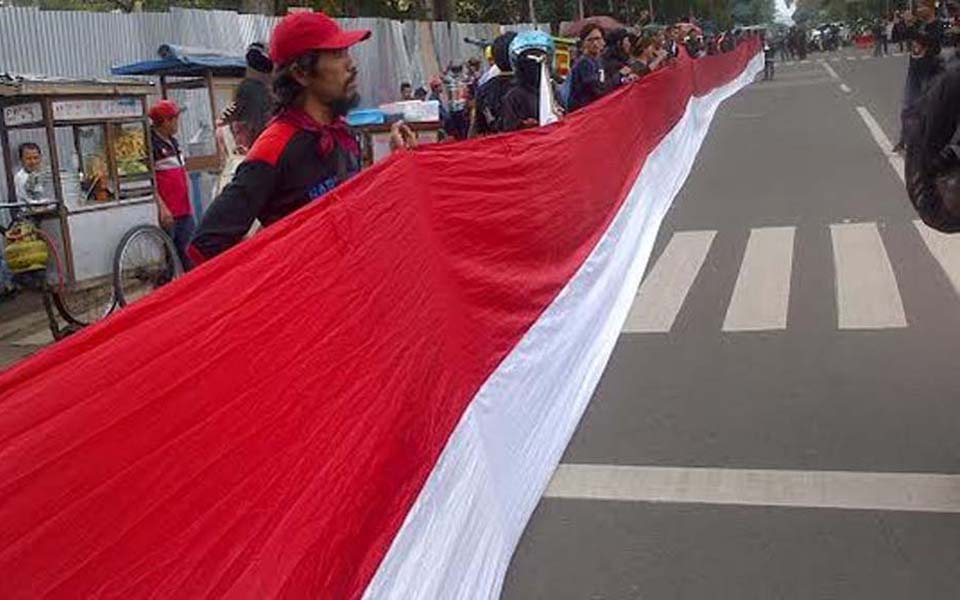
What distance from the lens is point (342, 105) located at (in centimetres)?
342

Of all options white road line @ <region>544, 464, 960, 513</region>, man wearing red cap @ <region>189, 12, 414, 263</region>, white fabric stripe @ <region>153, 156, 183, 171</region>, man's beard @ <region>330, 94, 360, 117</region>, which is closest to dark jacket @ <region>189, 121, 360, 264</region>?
man wearing red cap @ <region>189, 12, 414, 263</region>

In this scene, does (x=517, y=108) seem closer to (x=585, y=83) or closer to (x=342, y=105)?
(x=585, y=83)

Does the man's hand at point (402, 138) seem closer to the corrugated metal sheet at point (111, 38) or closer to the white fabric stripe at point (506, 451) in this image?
the white fabric stripe at point (506, 451)

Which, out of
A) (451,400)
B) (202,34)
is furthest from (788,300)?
(202,34)

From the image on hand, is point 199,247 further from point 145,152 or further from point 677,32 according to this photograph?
point 677,32

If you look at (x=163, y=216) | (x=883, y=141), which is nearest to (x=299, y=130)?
(x=163, y=216)

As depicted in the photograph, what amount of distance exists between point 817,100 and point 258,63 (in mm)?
22406

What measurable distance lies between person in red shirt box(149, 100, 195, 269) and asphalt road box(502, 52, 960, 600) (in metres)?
4.01

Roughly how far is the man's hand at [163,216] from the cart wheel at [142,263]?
128 millimetres

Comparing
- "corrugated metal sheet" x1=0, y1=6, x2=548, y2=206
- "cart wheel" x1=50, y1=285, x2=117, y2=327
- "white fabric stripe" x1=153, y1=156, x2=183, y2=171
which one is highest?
"corrugated metal sheet" x1=0, y1=6, x2=548, y2=206

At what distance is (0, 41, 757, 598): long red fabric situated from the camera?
64.6 inches

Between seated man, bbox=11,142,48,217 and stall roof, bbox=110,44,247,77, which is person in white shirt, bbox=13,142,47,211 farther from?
stall roof, bbox=110,44,247,77

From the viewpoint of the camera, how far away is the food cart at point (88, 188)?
310 inches

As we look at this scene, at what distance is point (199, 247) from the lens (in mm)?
3104
